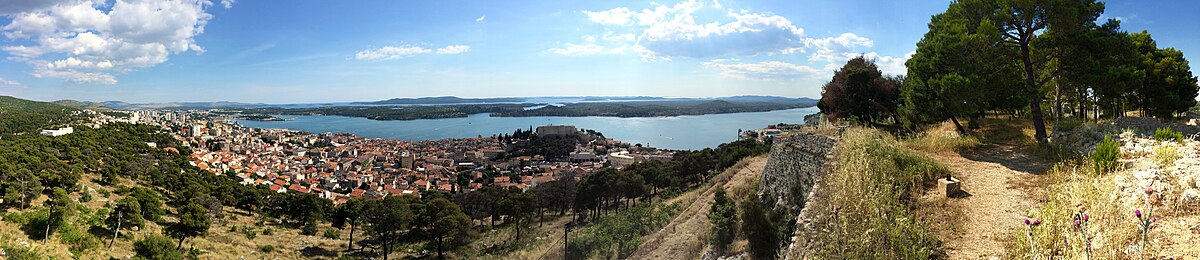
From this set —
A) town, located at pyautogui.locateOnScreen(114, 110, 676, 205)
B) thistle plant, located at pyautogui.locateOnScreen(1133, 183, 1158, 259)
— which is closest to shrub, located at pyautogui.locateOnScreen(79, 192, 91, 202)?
town, located at pyautogui.locateOnScreen(114, 110, 676, 205)

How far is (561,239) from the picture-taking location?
1526 cm

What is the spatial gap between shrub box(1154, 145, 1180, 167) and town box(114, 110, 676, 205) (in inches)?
934

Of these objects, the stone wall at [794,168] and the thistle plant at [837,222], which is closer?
the thistle plant at [837,222]

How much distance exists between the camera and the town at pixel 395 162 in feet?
118

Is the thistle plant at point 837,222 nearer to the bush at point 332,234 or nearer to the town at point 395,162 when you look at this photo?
the bush at point 332,234

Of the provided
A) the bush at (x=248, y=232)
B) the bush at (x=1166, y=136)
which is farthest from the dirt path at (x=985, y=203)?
the bush at (x=248, y=232)

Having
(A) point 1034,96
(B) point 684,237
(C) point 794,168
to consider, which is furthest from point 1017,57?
(B) point 684,237

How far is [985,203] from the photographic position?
4387mm

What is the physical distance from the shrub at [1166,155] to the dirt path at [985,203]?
83 cm

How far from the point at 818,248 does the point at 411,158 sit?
50926mm

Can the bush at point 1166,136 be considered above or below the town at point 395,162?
above

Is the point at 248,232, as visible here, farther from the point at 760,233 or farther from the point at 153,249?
the point at 760,233

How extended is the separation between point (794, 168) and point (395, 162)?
50.1 meters

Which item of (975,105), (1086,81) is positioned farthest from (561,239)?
(1086,81)
